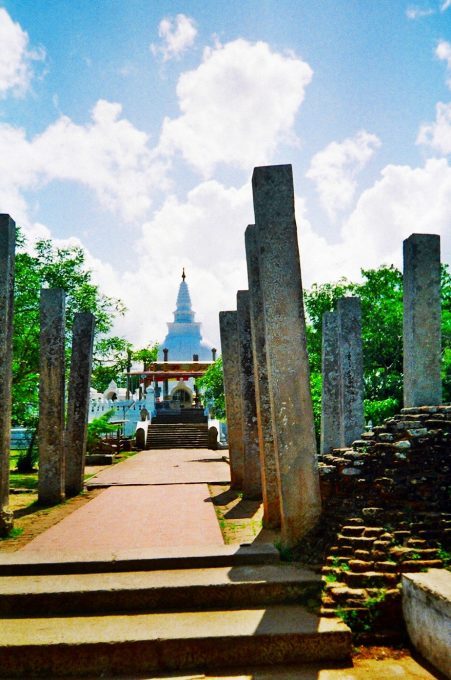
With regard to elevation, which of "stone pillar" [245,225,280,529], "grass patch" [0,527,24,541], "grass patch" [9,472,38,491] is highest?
"stone pillar" [245,225,280,529]

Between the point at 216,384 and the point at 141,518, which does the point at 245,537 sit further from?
Result: the point at 216,384

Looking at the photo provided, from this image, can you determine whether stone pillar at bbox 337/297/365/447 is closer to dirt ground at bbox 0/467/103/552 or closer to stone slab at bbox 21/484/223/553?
stone slab at bbox 21/484/223/553

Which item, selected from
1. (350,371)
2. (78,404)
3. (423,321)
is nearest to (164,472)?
(78,404)

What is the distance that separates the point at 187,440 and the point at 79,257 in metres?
10.5

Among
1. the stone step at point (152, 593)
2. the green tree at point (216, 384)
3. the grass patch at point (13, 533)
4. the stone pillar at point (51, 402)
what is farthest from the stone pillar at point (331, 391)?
the green tree at point (216, 384)

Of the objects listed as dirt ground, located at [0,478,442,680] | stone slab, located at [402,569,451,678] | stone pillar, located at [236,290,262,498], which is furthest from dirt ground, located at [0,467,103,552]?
stone slab, located at [402,569,451,678]

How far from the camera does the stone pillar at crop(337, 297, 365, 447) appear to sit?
8.77 meters

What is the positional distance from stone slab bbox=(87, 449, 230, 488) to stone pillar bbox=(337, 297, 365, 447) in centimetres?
306

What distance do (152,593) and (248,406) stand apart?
13.1 ft

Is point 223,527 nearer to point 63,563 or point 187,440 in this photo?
point 63,563

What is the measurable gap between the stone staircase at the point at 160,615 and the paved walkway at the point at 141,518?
0.55 m

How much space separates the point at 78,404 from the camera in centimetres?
948

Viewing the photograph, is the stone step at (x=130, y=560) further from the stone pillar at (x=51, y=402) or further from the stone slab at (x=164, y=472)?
the stone slab at (x=164, y=472)

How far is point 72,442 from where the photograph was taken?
30.7 feet
